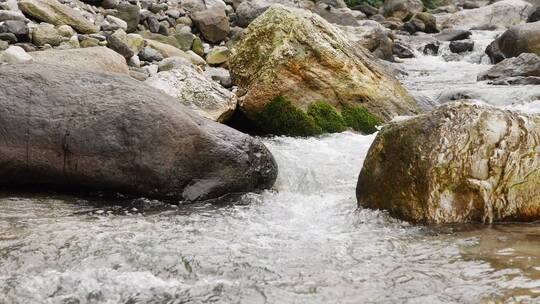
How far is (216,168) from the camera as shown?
19.4 ft

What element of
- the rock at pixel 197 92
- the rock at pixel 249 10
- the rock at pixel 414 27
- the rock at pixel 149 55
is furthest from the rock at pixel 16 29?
the rock at pixel 414 27

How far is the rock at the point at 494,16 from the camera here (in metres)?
26.9

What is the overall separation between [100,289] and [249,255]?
115cm

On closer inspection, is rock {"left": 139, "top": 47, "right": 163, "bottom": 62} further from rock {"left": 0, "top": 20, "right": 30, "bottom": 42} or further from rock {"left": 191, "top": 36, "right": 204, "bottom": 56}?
rock {"left": 191, "top": 36, "right": 204, "bottom": 56}

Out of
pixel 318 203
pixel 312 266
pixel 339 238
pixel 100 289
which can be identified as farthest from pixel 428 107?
pixel 100 289

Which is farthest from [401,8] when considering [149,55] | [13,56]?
[13,56]

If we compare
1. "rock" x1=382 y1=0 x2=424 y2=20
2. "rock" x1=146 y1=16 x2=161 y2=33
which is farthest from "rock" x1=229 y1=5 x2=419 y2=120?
"rock" x1=382 y1=0 x2=424 y2=20

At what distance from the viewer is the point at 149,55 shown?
10.5 metres

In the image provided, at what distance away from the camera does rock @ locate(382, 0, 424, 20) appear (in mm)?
28281

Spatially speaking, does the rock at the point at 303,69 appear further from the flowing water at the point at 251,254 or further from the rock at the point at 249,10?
the rock at the point at 249,10

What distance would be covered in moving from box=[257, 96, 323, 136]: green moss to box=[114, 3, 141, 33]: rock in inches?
243

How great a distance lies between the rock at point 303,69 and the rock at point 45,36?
314 centimetres

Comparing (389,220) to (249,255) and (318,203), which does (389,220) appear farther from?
(249,255)

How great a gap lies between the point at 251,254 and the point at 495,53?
15.6m
